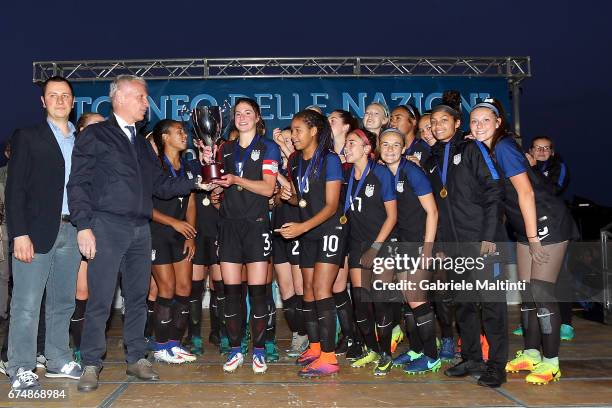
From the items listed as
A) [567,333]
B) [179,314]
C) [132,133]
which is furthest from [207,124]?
[567,333]

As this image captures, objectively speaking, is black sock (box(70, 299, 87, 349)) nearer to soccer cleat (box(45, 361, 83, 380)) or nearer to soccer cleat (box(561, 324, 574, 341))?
soccer cleat (box(45, 361, 83, 380))

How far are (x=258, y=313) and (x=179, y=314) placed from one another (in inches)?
37.2

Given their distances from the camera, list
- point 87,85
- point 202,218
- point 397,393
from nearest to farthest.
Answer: point 397,393 < point 202,218 < point 87,85

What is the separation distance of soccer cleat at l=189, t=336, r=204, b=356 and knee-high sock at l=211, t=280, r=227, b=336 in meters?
0.23

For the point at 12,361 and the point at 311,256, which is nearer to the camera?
the point at 12,361

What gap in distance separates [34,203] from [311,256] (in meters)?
2.00

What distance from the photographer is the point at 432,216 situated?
4.64 m

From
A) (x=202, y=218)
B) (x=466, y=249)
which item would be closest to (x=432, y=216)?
(x=466, y=249)

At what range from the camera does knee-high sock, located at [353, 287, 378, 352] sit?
4.91 meters

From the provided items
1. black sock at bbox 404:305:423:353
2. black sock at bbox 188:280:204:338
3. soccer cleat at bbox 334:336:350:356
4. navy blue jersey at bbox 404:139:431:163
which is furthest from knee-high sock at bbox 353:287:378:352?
black sock at bbox 188:280:204:338

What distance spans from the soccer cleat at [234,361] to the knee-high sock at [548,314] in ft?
7.23

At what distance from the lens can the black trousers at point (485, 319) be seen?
422cm

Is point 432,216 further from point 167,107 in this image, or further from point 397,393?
point 167,107

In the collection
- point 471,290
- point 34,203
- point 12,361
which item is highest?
point 34,203
